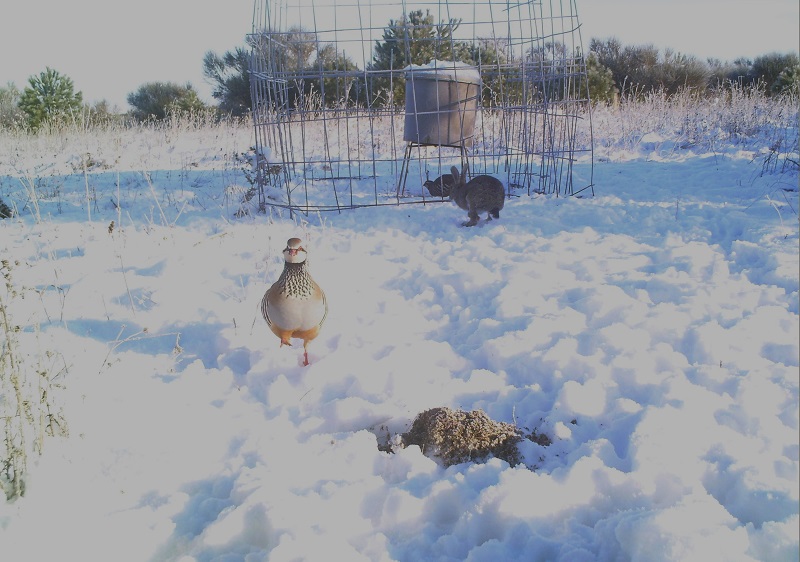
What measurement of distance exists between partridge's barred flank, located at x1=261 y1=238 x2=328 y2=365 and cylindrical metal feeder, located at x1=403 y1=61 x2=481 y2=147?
368 centimetres

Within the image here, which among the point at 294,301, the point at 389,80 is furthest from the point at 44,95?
the point at 294,301

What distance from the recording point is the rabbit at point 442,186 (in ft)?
22.5

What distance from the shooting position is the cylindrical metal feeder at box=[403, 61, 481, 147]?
6480 mm

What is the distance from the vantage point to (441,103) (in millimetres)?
6660

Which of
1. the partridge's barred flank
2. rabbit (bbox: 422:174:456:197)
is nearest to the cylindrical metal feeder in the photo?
rabbit (bbox: 422:174:456:197)

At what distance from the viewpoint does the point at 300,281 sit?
3123 mm

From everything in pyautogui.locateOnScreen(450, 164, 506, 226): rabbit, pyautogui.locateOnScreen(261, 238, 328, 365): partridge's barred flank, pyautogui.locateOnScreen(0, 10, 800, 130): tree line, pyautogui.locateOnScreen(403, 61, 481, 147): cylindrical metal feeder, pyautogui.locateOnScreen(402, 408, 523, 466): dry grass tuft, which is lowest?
pyautogui.locateOnScreen(402, 408, 523, 466): dry grass tuft

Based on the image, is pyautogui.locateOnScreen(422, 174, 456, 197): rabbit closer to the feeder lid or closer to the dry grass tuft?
the feeder lid

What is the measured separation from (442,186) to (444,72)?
119cm

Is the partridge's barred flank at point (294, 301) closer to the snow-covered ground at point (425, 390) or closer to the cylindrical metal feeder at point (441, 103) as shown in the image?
the snow-covered ground at point (425, 390)

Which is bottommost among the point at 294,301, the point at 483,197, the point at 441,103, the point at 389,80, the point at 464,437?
the point at 464,437

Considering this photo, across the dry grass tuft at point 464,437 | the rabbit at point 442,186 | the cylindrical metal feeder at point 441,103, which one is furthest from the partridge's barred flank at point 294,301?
the rabbit at point 442,186

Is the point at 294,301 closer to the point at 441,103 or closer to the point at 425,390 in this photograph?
the point at 425,390

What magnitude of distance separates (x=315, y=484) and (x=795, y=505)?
1588 millimetres
